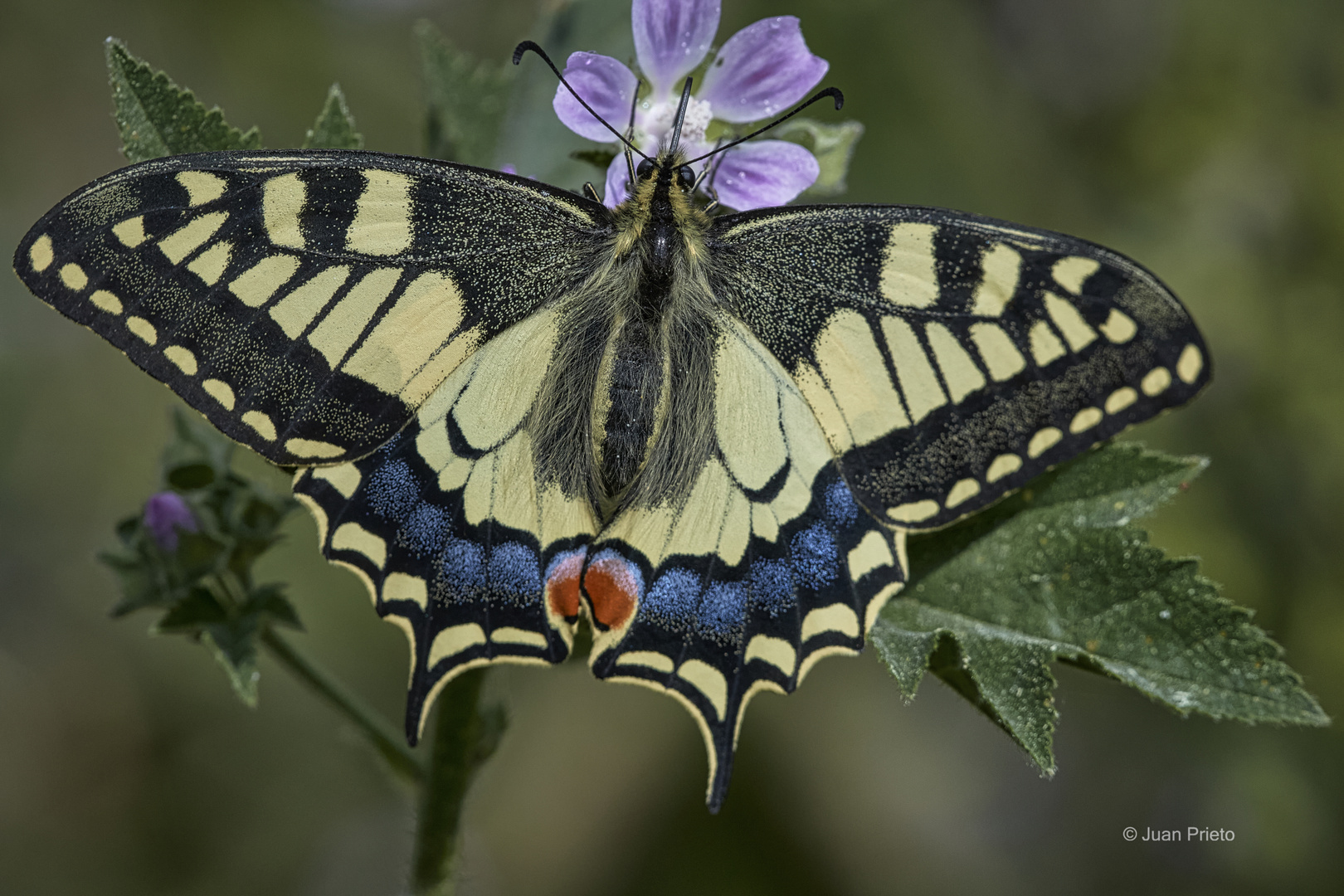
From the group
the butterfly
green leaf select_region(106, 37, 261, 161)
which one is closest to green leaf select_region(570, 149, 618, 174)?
the butterfly

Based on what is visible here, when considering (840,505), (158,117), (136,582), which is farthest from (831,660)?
(158,117)

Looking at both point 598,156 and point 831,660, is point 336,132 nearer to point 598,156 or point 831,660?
point 598,156

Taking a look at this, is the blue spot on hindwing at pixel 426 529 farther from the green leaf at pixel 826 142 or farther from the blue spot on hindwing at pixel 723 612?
the green leaf at pixel 826 142

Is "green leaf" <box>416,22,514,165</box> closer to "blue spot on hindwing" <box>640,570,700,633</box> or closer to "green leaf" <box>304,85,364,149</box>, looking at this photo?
"green leaf" <box>304,85,364,149</box>

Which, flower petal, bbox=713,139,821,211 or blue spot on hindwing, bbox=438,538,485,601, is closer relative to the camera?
blue spot on hindwing, bbox=438,538,485,601

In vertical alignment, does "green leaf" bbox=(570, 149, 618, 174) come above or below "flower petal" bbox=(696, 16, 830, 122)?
below

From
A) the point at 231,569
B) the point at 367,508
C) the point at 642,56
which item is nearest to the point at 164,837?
the point at 231,569
